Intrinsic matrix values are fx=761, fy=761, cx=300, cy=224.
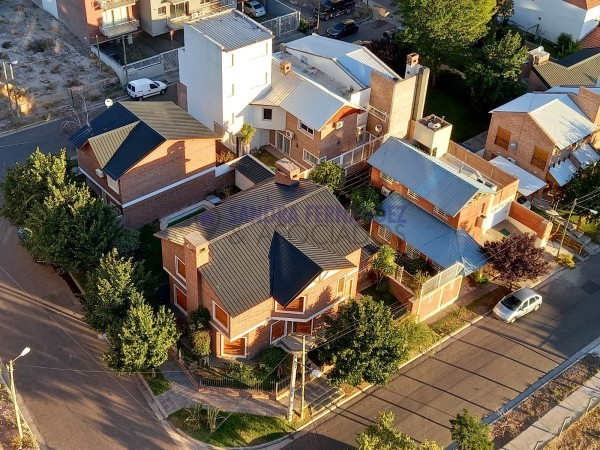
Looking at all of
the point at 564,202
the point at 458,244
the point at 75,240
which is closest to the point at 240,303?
the point at 75,240

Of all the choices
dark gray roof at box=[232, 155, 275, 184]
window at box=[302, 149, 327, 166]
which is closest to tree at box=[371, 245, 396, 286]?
window at box=[302, 149, 327, 166]

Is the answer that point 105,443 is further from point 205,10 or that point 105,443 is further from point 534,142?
point 205,10

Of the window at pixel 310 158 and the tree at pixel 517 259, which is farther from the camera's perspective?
the window at pixel 310 158

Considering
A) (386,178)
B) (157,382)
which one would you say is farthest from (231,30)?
(157,382)

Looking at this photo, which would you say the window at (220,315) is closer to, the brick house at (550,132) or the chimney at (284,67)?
the chimney at (284,67)

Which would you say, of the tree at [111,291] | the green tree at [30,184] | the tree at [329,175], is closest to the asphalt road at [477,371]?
the tree at [111,291]

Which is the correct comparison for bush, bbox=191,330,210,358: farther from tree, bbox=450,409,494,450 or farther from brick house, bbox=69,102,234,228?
tree, bbox=450,409,494,450

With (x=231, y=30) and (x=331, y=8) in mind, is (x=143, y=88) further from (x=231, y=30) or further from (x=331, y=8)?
(x=331, y=8)
